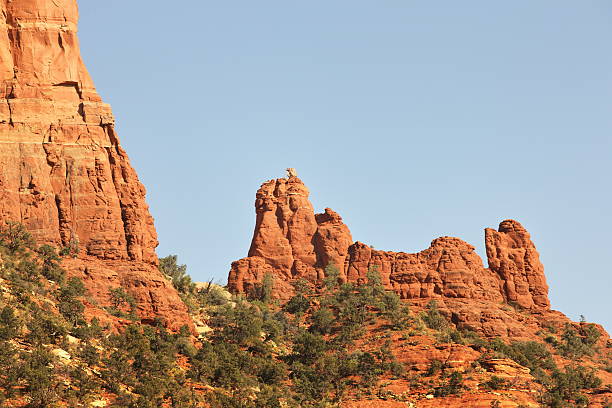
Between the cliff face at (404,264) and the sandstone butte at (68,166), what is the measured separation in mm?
28128

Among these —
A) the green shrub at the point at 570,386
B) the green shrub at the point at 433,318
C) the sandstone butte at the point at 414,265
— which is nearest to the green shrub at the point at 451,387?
the green shrub at the point at 570,386

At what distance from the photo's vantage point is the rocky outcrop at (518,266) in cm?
14488

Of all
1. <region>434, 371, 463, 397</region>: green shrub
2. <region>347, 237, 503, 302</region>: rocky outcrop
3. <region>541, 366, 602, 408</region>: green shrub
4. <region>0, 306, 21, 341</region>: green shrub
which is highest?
<region>347, 237, 503, 302</region>: rocky outcrop

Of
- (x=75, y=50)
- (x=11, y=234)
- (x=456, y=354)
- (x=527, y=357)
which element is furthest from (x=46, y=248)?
(x=527, y=357)

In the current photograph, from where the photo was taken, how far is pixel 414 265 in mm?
139375

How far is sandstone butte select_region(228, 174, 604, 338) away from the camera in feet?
448

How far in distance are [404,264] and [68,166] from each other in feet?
134

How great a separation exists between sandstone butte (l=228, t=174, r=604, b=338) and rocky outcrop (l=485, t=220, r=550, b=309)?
99 millimetres

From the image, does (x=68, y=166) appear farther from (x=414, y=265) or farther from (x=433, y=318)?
(x=414, y=265)

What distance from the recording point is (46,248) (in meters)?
105

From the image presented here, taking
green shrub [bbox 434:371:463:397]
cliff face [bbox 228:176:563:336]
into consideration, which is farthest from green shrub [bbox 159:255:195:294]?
green shrub [bbox 434:371:463:397]

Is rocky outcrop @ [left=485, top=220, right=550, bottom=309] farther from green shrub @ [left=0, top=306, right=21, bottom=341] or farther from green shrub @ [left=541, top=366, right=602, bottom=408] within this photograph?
green shrub @ [left=0, top=306, right=21, bottom=341]

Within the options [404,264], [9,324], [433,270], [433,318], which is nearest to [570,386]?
[433,318]

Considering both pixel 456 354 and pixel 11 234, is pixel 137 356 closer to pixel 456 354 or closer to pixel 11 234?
pixel 11 234
